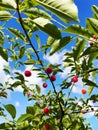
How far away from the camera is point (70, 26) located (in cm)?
153

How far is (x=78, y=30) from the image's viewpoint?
1.57 m

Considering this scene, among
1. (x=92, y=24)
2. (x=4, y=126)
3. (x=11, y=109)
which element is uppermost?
(x=11, y=109)

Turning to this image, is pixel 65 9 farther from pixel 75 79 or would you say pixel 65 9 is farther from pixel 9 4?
pixel 75 79

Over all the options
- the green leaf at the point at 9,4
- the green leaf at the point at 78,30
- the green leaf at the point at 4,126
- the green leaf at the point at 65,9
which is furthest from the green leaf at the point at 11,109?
the green leaf at the point at 65,9

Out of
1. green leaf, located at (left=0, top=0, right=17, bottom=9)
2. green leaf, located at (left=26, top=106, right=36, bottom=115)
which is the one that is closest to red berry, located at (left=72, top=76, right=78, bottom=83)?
green leaf, located at (left=26, top=106, right=36, bottom=115)

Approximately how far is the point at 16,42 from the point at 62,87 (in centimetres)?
247

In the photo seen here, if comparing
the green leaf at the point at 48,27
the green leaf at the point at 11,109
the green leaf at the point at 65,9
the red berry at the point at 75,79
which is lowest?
the green leaf at the point at 65,9

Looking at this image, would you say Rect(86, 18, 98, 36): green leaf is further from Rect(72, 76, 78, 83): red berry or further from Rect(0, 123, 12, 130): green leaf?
Rect(72, 76, 78, 83): red berry

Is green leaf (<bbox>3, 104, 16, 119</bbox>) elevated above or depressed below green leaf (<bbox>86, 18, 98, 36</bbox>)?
above

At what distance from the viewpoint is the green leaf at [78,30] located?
1527 millimetres

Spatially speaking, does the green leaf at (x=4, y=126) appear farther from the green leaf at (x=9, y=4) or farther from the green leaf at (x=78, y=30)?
the green leaf at (x=9, y=4)

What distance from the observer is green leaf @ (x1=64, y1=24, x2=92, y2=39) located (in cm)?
153

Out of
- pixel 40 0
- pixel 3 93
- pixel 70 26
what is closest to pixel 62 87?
pixel 70 26

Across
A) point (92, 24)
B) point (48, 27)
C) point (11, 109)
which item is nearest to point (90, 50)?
point (92, 24)
